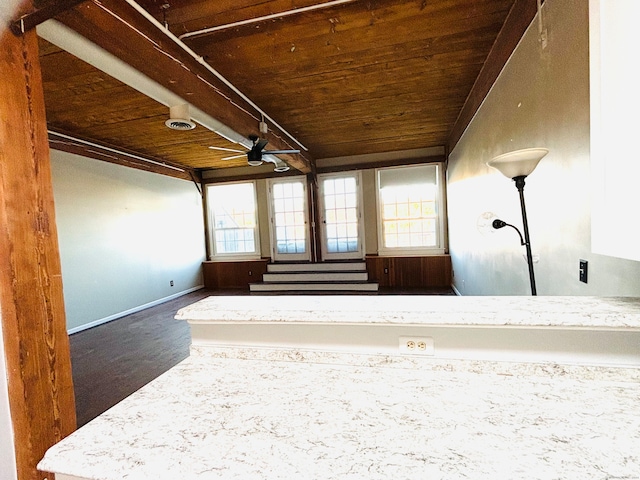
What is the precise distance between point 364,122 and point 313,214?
8.71 feet

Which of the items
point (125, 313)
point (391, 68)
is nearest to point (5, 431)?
point (391, 68)

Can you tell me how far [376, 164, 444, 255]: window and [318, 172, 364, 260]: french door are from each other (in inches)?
18.7

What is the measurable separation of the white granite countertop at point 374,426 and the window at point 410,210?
17.5 feet

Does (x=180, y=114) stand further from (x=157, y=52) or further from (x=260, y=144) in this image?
(x=260, y=144)

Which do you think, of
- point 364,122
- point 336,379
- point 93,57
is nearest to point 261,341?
point 336,379

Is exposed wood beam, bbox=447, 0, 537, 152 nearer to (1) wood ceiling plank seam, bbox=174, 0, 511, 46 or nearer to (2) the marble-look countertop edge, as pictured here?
(1) wood ceiling plank seam, bbox=174, 0, 511, 46

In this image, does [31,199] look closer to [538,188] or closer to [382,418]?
[382,418]

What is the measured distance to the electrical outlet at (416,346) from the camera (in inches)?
38.6

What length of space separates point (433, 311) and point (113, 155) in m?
5.48

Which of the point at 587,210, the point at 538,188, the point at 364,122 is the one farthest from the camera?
the point at 364,122

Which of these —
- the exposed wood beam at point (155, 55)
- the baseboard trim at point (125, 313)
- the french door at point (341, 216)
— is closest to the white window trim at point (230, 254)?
the baseboard trim at point (125, 313)

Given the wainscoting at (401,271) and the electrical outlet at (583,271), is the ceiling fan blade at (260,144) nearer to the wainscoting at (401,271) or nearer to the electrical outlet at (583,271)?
the electrical outlet at (583,271)

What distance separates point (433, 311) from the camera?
1013 millimetres

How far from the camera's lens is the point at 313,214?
6.52m
